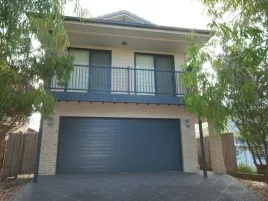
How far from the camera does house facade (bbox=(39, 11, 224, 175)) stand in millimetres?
8820

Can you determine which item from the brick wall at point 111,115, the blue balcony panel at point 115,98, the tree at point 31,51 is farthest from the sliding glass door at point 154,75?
the tree at point 31,51

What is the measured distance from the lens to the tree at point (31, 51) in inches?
144

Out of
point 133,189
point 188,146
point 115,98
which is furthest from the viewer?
point 188,146

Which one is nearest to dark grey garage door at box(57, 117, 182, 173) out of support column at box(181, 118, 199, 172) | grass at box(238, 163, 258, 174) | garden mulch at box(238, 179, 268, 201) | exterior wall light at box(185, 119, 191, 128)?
support column at box(181, 118, 199, 172)

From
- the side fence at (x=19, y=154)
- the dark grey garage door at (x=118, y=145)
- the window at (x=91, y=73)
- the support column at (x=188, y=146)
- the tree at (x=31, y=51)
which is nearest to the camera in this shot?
the tree at (x=31, y=51)

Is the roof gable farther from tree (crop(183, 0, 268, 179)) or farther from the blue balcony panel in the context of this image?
tree (crop(183, 0, 268, 179))

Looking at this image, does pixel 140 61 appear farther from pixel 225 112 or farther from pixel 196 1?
pixel 225 112

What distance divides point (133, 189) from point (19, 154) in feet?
16.6

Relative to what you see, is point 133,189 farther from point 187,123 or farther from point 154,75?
point 154,75

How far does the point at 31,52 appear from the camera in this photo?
484cm

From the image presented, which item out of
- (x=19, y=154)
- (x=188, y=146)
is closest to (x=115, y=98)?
(x=188, y=146)

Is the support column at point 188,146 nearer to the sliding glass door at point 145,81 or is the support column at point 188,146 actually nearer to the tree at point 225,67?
the sliding glass door at point 145,81

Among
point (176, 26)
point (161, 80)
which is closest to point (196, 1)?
point (176, 26)

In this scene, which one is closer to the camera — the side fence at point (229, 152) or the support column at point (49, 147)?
the support column at point (49, 147)
